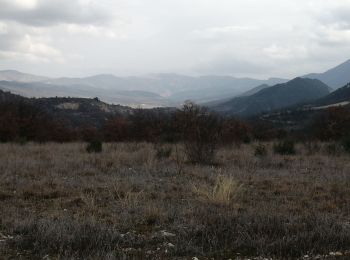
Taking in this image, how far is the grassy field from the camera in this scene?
5.71 meters

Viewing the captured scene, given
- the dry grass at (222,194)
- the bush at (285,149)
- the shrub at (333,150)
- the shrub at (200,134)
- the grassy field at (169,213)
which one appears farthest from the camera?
the bush at (285,149)

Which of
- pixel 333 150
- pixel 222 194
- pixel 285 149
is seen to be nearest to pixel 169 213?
pixel 222 194

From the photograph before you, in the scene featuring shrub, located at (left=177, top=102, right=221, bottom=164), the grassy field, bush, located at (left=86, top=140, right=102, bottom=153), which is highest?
shrub, located at (left=177, top=102, right=221, bottom=164)

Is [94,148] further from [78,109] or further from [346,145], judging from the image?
[78,109]

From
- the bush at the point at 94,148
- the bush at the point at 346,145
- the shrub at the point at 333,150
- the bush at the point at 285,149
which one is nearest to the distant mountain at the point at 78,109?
the bush at the point at 94,148

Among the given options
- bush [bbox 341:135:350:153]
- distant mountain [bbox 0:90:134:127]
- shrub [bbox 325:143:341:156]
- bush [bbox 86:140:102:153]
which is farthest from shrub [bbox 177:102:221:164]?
distant mountain [bbox 0:90:134:127]

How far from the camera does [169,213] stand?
7.59m

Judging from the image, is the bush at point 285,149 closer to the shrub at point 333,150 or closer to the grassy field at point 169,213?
the shrub at point 333,150

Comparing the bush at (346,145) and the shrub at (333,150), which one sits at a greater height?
the bush at (346,145)

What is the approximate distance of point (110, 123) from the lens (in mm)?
36250

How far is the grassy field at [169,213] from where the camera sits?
18.7 feet

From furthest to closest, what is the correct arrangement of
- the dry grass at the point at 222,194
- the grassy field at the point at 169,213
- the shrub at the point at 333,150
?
the shrub at the point at 333,150 → the dry grass at the point at 222,194 → the grassy field at the point at 169,213

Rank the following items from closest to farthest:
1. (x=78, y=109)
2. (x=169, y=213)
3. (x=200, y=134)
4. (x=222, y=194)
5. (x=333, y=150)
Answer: (x=169, y=213), (x=222, y=194), (x=200, y=134), (x=333, y=150), (x=78, y=109)

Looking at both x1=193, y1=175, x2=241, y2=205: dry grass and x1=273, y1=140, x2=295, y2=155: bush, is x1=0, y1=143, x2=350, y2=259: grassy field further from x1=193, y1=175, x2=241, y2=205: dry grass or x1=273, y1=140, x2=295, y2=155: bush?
x1=273, y1=140, x2=295, y2=155: bush
